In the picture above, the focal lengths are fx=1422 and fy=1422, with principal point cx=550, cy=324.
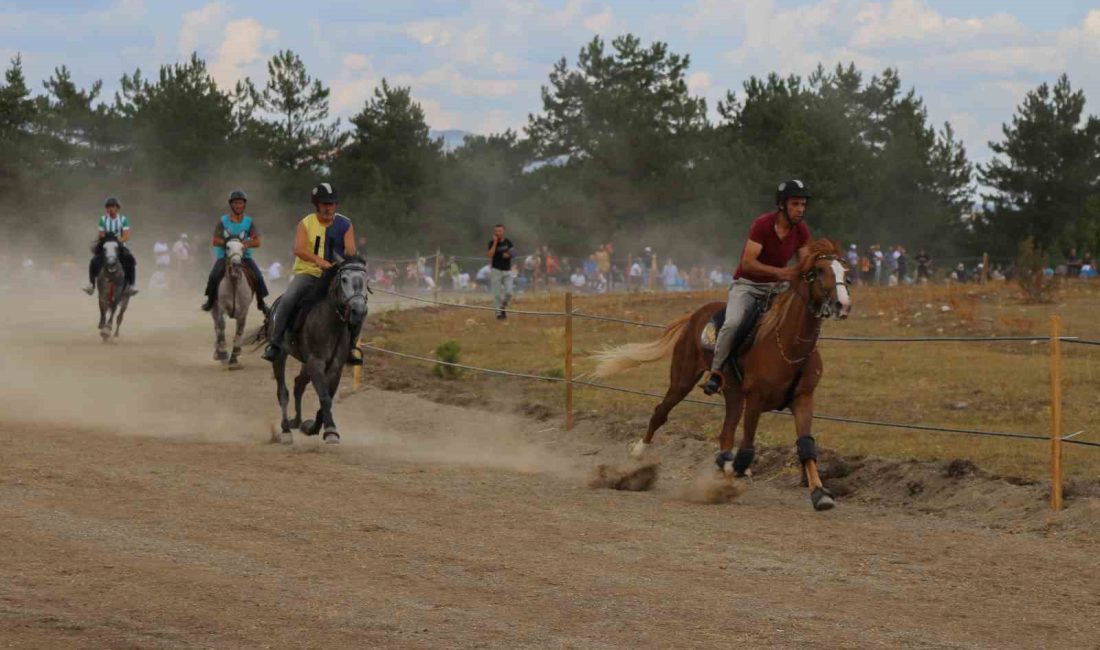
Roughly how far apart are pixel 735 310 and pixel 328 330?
14.3 ft

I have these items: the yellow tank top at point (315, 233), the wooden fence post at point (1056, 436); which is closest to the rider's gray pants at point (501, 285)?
the yellow tank top at point (315, 233)

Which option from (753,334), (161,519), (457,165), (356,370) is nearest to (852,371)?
(356,370)

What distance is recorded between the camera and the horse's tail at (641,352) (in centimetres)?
1291

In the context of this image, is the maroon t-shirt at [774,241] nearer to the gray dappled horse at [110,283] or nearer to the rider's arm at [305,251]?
the rider's arm at [305,251]

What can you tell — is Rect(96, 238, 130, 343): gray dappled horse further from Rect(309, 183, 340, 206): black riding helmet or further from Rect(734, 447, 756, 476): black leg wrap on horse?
Rect(734, 447, 756, 476): black leg wrap on horse

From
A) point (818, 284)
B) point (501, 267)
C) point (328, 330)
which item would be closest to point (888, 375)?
point (328, 330)

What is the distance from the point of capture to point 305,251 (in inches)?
551

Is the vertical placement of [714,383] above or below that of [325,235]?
below

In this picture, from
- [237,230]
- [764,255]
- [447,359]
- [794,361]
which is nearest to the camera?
[794,361]

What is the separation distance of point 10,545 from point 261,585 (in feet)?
6.33

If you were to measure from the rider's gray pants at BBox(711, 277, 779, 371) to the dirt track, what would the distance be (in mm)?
1244

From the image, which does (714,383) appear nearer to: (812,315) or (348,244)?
(812,315)

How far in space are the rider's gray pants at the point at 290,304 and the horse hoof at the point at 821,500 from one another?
567 cm

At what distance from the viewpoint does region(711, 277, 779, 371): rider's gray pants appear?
38.1ft
